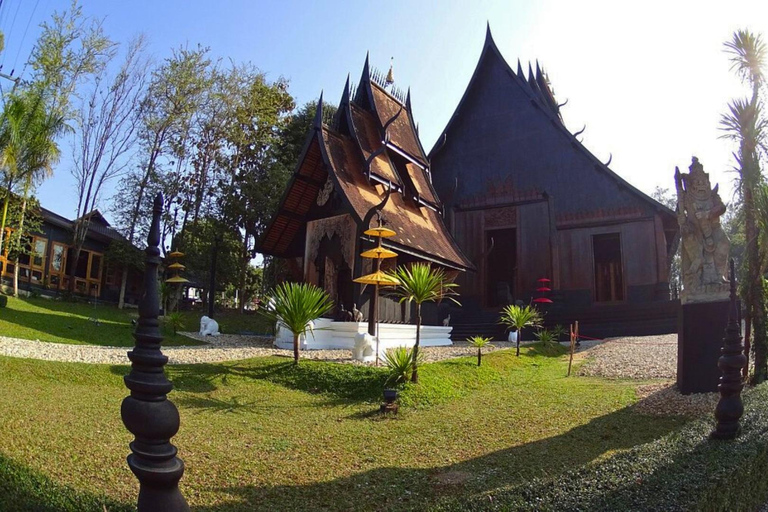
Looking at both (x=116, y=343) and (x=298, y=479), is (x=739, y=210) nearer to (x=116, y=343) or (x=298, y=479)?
(x=298, y=479)

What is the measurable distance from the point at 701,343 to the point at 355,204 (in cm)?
729

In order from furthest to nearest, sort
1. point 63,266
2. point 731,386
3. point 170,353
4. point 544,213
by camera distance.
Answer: point 63,266 → point 544,213 → point 170,353 → point 731,386

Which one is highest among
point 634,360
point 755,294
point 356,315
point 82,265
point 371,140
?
point 371,140

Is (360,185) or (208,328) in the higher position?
(360,185)

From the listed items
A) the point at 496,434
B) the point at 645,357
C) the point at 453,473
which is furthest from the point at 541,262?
the point at 453,473

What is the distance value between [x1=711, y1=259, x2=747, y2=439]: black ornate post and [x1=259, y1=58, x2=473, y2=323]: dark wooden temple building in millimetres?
7791

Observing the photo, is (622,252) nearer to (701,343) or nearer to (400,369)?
(701,343)

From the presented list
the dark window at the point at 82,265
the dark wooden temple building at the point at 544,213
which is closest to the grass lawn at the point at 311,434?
the dark wooden temple building at the point at 544,213

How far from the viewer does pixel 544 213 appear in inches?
723

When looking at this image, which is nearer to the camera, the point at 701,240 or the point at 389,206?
the point at 701,240

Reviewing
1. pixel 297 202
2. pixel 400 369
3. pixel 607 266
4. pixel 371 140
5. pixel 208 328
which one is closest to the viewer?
pixel 400 369

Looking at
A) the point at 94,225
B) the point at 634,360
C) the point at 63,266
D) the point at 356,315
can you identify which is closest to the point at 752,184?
the point at 634,360

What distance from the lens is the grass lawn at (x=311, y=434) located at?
395 cm

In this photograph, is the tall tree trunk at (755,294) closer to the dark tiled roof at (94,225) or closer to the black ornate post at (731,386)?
the black ornate post at (731,386)
